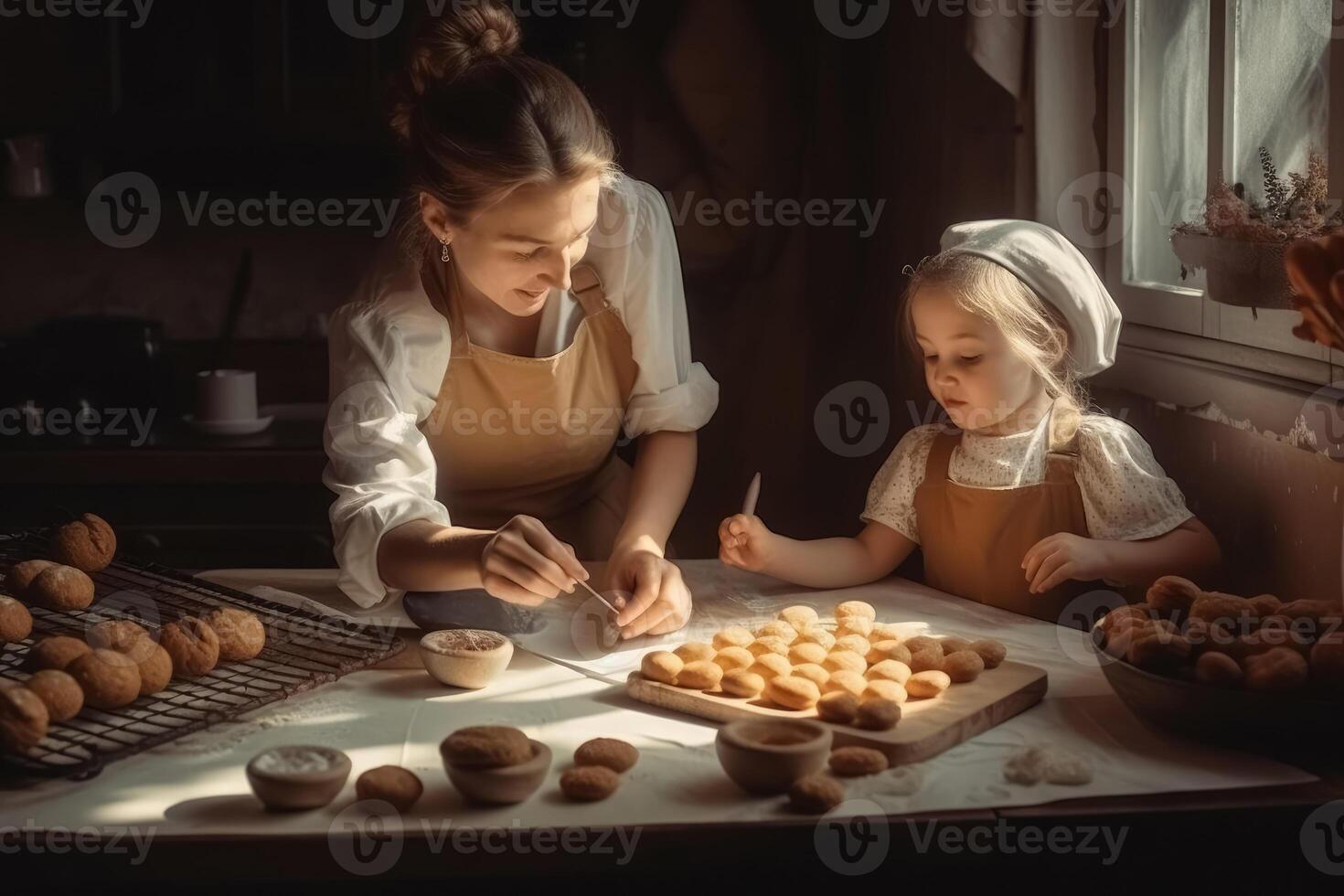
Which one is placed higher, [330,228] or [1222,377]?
[330,228]

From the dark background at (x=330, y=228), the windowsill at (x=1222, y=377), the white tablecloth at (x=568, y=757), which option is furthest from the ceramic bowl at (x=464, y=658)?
the dark background at (x=330, y=228)

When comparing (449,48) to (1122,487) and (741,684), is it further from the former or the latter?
(1122,487)

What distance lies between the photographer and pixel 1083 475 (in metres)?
1.78

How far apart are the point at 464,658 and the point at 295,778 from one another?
0.34 metres

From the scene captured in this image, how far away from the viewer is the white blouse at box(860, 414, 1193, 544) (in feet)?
5.68

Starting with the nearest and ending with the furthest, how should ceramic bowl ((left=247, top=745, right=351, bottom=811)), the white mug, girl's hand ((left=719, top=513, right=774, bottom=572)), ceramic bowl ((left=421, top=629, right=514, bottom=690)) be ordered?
ceramic bowl ((left=247, top=745, right=351, bottom=811)) → ceramic bowl ((left=421, top=629, right=514, bottom=690)) → girl's hand ((left=719, top=513, right=774, bottom=572)) → the white mug

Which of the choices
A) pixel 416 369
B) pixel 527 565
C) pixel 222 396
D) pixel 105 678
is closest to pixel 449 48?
pixel 416 369

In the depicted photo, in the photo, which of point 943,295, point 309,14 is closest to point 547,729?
point 943,295

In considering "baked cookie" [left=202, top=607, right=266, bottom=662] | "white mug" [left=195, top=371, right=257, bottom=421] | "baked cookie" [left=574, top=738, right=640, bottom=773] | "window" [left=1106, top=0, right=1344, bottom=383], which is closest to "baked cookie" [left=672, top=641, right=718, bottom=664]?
"baked cookie" [left=574, top=738, right=640, bottom=773]

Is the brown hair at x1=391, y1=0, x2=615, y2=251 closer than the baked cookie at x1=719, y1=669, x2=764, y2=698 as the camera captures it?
No

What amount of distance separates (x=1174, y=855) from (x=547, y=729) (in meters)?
0.58

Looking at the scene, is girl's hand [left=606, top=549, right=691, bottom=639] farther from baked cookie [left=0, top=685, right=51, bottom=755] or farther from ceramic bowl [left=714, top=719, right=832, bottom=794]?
baked cookie [left=0, top=685, right=51, bottom=755]

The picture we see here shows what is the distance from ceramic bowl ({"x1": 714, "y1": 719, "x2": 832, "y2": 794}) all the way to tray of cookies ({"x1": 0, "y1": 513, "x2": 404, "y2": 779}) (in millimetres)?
444

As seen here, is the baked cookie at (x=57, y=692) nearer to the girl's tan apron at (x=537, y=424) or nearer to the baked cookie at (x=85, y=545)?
the baked cookie at (x=85, y=545)
